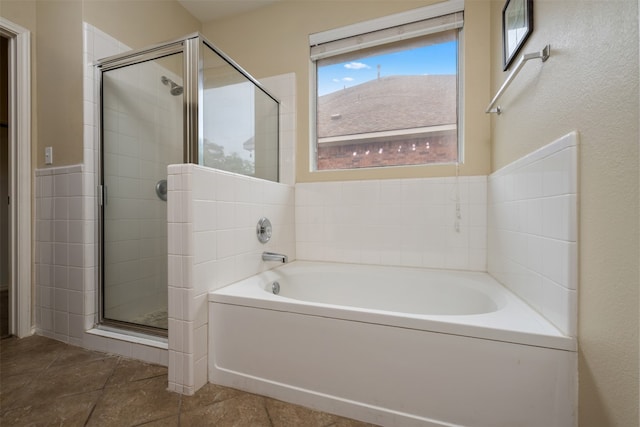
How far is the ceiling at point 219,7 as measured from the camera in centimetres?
217

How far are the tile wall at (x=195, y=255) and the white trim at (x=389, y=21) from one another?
1.44 metres

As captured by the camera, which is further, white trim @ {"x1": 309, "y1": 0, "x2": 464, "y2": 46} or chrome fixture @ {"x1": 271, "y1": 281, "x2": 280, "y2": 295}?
white trim @ {"x1": 309, "y1": 0, "x2": 464, "y2": 46}

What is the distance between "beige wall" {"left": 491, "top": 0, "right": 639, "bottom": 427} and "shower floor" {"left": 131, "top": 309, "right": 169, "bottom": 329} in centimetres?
178

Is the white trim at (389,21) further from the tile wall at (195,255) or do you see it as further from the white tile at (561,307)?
the white tile at (561,307)

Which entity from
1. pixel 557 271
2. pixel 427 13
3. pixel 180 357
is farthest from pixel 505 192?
pixel 180 357

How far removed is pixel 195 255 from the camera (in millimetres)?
1147

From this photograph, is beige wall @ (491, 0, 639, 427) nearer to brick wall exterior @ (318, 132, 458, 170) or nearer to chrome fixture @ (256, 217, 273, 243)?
brick wall exterior @ (318, 132, 458, 170)

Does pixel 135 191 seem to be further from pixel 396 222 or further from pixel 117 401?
pixel 396 222

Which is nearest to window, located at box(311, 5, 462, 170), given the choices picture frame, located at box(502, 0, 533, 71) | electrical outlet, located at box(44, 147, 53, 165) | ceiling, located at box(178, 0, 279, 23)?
picture frame, located at box(502, 0, 533, 71)

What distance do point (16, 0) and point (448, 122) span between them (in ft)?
9.35

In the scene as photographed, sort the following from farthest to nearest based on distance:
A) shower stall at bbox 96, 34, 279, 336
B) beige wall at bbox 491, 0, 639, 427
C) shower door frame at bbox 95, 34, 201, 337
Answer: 1. shower stall at bbox 96, 34, 279, 336
2. shower door frame at bbox 95, 34, 201, 337
3. beige wall at bbox 491, 0, 639, 427

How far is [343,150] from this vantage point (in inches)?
83.4

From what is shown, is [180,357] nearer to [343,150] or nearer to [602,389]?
[602,389]

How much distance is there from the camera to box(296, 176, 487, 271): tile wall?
5.75 feet
